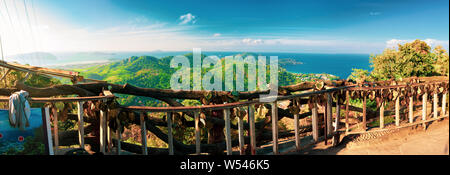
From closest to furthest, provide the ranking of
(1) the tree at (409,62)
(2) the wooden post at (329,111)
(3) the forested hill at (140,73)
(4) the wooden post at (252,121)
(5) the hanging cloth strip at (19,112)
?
(5) the hanging cloth strip at (19,112), (4) the wooden post at (252,121), (2) the wooden post at (329,111), (1) the tree at (409,62), (3) the forested hill at (140,73)

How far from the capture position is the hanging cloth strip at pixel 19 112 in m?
2.87

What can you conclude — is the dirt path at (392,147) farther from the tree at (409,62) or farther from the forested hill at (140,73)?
the forested hill at (140,73)

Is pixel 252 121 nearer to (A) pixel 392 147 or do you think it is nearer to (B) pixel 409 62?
(A) pixel 392 147

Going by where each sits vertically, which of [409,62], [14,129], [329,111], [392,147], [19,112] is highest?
[409,62]

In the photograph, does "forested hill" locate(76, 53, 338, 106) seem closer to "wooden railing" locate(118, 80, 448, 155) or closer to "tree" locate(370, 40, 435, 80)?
"tree" locate(370, 40, 435, 80)

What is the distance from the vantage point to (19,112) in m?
2.88

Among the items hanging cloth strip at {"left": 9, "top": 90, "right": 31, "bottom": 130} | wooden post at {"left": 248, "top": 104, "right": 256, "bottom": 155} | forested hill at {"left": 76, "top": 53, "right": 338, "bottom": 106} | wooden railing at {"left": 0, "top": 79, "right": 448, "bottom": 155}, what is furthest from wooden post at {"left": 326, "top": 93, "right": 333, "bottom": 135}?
forested hill at {"left": 76, "top": 53, "right": 338, "bottom": 106}

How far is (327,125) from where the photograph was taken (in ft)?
14.2

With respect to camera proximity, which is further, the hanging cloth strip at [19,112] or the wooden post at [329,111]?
the wooden post at [329,111]

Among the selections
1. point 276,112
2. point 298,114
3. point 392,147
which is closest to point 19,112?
point 276,112

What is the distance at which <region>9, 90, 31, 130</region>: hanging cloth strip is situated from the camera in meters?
2.87

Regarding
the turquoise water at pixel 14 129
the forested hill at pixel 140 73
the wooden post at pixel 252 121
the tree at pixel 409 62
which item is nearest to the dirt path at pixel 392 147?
the wooden post at pixel 252 121

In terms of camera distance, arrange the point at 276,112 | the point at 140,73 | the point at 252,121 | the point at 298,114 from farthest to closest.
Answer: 1. the point at 140,73
2. the point at 298,114
3. the point at 276,112
4. the point at 252,121
